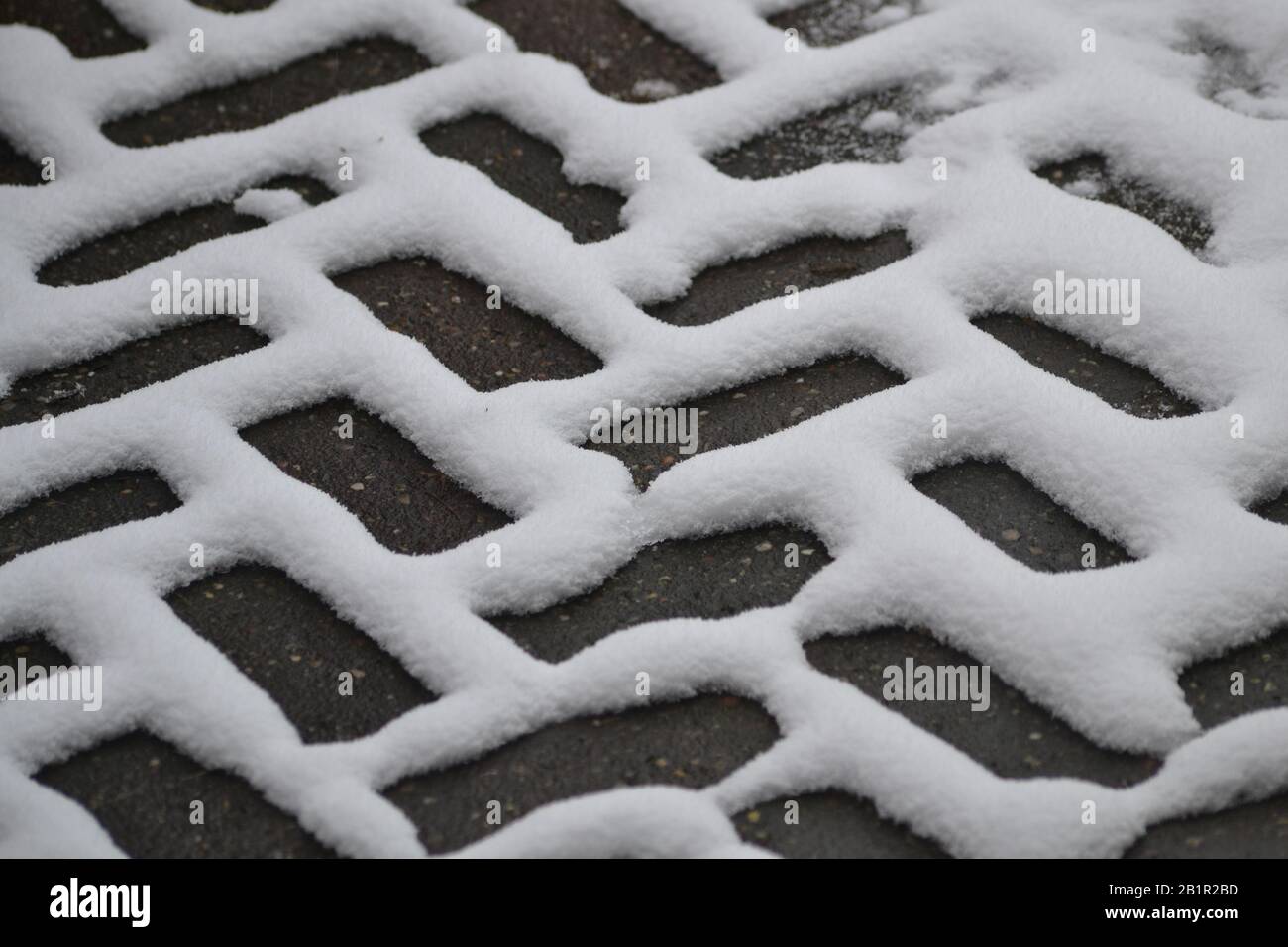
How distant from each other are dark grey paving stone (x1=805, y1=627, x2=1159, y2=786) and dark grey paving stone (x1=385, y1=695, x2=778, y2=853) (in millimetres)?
132

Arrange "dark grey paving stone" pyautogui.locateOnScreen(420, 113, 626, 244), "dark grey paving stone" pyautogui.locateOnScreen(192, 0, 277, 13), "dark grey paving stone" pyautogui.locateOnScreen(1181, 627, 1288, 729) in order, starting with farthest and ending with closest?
"dark grey paving stone" pyautogui.locateOnScreen(192, 0, 277, 13), "dark grey paving stone" pyautogui.locateOnScreen(420, 113, 626, 244), "dark grey paving stone" pyautogui.locateOnScreen(1181, 627, 1288, 729)

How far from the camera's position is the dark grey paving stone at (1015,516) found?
1783 mm

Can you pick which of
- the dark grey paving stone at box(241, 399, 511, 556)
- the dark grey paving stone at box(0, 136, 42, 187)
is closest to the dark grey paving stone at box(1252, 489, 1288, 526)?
the dark grey paving stone at box(241, 399, 511, 556)

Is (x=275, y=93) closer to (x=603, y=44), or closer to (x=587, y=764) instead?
(x=603, y=44)

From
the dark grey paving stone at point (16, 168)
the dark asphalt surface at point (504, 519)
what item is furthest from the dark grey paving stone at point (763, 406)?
the dark grey paving stone at point (16, 168)

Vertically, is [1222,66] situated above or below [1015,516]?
above

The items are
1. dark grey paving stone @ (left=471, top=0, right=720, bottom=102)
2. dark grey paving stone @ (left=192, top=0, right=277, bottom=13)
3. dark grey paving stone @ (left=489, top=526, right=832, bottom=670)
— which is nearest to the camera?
dark grey paving stone @ (left=489, top=526, right=832, bottom=670)

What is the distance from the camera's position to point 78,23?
267 cm

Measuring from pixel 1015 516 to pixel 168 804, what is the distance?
42.4 inches

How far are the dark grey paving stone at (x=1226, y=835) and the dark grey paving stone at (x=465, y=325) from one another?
98 cm

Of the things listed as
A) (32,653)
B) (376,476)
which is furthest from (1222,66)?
(32,653)

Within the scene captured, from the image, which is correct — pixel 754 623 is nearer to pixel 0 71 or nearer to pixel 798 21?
pixel 798 21

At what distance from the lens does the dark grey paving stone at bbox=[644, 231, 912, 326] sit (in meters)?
2.13

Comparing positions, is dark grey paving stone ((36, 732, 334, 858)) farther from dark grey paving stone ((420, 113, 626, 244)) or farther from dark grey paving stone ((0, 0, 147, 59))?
dark grey paving stone ((0, 0, 147, 59))
